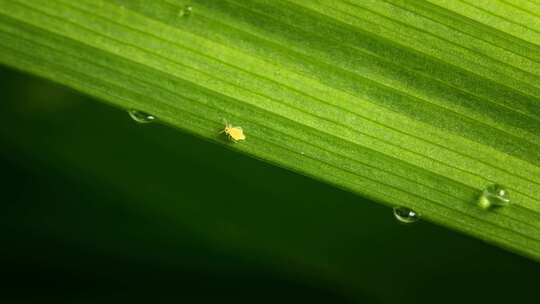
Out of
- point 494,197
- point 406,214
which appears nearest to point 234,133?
point 406,214

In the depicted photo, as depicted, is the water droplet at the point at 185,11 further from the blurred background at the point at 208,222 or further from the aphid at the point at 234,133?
the blurred background at the point at 208,222

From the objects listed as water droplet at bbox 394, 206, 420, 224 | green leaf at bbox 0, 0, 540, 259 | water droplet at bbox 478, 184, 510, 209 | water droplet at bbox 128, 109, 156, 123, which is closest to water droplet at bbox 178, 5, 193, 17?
green leaf at bbox 0, 0, 540, 259

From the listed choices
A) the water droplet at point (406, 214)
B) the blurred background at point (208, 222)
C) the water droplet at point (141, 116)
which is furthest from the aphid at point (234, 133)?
the blurred background at point (208, 222)

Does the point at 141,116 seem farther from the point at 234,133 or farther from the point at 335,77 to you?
the point at 335,77

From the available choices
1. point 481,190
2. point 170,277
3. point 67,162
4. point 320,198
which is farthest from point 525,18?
point 67,162

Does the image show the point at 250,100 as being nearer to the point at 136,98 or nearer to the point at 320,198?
the point at 136,98

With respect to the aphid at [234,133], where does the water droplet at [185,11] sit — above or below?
above

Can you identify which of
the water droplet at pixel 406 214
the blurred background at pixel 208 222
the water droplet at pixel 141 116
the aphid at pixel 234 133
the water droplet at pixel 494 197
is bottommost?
the water droplet at pixel 406 214
